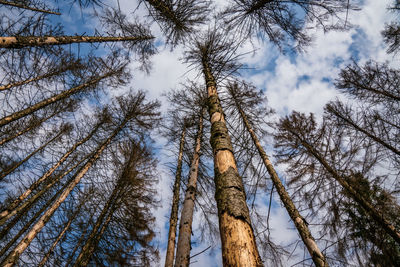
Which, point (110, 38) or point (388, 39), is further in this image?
point (388, 39)

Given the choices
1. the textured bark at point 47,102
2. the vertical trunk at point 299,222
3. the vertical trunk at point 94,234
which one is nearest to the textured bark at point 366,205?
the vertical trunk at point 299,222

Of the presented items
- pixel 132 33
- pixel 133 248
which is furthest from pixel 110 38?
pixel 133 248

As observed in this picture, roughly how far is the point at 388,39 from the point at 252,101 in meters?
5.68

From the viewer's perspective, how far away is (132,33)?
6.29 meters

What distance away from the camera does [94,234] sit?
4832mm

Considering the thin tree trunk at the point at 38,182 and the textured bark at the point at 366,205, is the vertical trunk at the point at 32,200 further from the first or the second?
the textured bark at the point at 366,205

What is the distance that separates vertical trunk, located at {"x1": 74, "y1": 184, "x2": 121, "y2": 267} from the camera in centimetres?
449

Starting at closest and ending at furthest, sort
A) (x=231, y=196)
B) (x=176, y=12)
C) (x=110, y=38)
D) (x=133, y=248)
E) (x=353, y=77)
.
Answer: (x=231, y=196)
(x=176, y=12)
(x=110, y=38)
(x=133, y=248)
(x=353, y=77)

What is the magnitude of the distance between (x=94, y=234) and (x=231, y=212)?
509cm

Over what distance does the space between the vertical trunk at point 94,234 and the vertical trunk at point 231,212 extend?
473cm

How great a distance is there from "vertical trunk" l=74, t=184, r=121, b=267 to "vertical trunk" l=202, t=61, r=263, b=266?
15.5ft

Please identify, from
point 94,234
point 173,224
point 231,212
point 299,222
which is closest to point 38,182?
point 94,234

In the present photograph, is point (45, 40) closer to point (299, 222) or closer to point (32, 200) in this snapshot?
point (32, 200)

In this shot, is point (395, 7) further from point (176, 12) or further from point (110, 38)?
point (110, 38)
